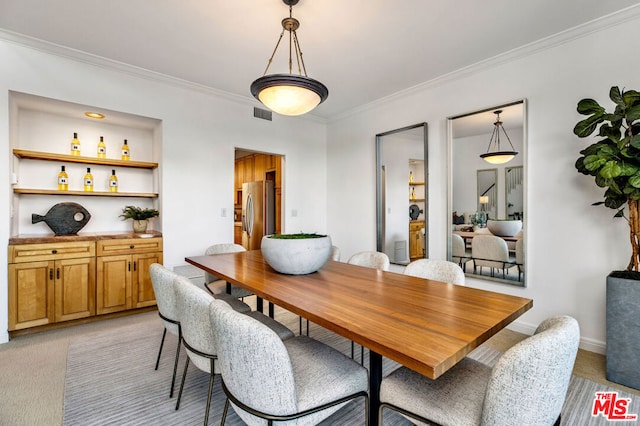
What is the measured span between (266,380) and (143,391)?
154 centimetres

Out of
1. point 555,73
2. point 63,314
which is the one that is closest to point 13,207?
point 63,314

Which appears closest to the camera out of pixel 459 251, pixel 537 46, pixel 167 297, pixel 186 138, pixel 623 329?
pixel 167 297

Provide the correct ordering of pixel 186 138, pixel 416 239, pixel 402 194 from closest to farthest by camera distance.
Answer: pixel 186 138
pixel 416 239
pixel 402 194

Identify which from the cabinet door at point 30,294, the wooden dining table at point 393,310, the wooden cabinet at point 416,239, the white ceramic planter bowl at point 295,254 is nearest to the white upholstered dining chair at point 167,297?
the wooden dining table at point 393,310

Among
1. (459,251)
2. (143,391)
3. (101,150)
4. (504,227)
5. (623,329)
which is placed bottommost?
(143,391)

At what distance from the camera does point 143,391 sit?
205 cm

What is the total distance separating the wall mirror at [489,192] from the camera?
10.1 ft

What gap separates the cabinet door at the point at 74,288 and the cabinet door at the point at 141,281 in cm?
37

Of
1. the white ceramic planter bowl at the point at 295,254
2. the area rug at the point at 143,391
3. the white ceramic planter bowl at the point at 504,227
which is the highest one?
the white ceramic planter bowl at the point at 504,227

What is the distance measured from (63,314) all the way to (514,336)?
4.41 m

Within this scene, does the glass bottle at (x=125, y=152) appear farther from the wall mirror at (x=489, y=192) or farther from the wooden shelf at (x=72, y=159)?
the wall mirror at (x=489, y=192)

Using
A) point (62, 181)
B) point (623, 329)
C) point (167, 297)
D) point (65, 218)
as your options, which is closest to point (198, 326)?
point (167, 297)

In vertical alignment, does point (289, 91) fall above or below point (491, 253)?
above

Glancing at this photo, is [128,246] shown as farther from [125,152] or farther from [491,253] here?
[491,253]
